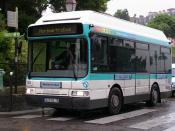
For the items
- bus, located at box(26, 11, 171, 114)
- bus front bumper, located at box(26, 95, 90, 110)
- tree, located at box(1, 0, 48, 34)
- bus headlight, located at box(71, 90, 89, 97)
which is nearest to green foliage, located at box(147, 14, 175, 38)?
tree, located at box(1, 0, 48, 34)

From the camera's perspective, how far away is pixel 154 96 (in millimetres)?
18109

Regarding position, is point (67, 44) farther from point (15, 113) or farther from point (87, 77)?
point (15, 113)

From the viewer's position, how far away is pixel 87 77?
1292cm

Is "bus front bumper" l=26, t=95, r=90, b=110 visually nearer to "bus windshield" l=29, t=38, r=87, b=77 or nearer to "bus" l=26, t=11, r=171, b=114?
"bus" l=26, t=11, r=171, b=114

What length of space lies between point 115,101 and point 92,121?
75.1 inches

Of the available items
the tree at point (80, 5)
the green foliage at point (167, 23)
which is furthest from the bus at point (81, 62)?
the green foliage at point (167, 23)

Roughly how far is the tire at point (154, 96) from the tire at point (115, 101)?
321 centimetres

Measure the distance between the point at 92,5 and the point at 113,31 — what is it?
2000cm

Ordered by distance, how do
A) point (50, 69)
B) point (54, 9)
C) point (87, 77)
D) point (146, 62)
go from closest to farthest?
point (87, 77), point (50, 69), point (146, 62), point (54, 9)

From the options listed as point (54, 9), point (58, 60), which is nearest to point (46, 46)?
point (58, 60)

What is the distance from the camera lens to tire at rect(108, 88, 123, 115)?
14231mm

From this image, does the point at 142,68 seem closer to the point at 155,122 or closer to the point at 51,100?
the point at 155,122

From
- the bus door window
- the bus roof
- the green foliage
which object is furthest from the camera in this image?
the green foliage

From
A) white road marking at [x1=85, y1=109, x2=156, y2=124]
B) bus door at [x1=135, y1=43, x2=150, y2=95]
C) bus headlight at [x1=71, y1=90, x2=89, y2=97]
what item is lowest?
white road marking at [x1=85, y1=109, x2=156, y2=124]
